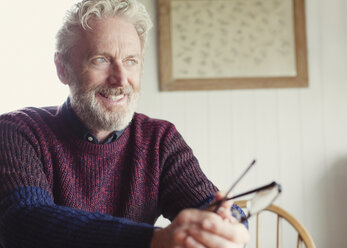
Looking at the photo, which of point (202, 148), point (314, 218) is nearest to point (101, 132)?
point (202, 148)

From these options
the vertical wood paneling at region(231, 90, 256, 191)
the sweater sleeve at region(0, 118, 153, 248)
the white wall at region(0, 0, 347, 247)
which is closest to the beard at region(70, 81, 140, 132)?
the sweater sleeve at region(0, 118, 153, 248)

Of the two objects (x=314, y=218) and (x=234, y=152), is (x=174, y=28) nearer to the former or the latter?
(x=234, y=152)

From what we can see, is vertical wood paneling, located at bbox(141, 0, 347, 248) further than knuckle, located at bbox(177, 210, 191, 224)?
Yes

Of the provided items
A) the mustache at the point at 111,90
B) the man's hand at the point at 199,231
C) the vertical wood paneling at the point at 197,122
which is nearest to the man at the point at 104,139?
the mustache at the point at 111,90

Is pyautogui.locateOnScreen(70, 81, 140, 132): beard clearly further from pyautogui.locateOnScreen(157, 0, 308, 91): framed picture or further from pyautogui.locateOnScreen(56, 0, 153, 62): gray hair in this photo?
pyautogui.locateOnScreen(157, 0, 308, 91): framed picture

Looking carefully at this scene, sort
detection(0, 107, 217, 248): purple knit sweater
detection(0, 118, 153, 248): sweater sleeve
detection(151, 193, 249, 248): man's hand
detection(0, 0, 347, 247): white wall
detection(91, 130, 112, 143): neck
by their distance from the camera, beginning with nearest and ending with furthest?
detection(151, 193, 249, 248): man's hand, detection(0, 118, 153, 248): sweater sleeve, detection(0, 107, 217, 248): purple knit sweater, detection(91, 130, 112, 143): neck, detection(0, 0, 347, 247): white wall

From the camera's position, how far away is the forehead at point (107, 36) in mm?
1134

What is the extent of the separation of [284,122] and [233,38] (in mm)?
603

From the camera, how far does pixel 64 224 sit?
0.77 meters

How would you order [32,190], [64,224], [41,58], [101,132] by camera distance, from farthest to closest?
1. [41,58]
2. [101,132]
3. [32,190]
4. [64,224]

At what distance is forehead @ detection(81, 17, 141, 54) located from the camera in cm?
113

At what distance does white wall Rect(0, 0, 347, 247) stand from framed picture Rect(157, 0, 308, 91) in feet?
0.23

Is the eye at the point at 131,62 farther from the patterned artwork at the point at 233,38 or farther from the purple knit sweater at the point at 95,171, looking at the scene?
the patterned artwork at the point at 233,38

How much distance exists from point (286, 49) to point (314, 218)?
1043mm
